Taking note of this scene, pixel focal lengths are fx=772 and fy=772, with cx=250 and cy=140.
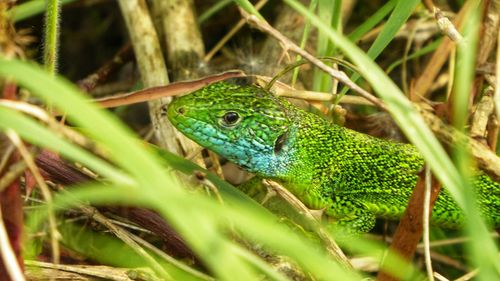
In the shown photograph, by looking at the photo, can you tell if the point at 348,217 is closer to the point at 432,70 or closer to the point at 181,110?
the point at 181,110

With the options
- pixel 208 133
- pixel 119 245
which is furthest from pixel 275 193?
pixel 119 245

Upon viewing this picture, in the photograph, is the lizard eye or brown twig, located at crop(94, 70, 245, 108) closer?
brown twig, located at crop(94, 70, 245, 108)

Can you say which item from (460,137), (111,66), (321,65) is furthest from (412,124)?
(111,66)

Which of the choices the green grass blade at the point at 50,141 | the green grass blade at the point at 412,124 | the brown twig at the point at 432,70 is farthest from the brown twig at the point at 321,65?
the brown twig at the point at 432,70

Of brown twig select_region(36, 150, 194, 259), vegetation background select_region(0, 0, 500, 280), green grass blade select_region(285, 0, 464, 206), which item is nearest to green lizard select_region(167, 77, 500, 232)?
vegetation background select_region(0, 0, 500, 280)

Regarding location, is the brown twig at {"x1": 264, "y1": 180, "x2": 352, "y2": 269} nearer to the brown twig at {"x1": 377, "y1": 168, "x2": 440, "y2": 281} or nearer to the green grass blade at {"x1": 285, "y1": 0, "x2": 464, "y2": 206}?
the brown twig at {"x1": 377, "y1": 168, "x2": 440, "y2": 281}

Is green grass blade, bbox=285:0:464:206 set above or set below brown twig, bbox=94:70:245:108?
below

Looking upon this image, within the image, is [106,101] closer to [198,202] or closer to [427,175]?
[427,175]

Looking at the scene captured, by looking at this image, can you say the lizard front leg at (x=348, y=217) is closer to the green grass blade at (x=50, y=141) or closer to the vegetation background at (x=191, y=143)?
the vegetation background at (x=191, y=143)
